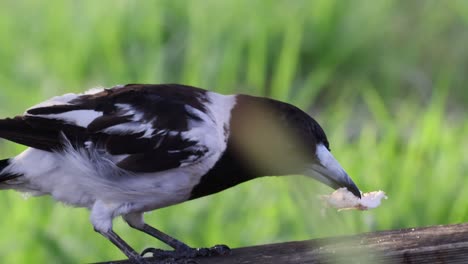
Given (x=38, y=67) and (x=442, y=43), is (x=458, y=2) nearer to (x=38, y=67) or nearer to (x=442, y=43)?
(x=442, y=43)

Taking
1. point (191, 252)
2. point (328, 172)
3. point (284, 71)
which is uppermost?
point (328, 172)

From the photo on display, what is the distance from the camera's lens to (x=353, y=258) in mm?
2770

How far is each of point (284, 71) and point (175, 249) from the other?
80.4 inches

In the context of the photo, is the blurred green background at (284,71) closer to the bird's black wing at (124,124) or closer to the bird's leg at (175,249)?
the bird's leg at (175,249)

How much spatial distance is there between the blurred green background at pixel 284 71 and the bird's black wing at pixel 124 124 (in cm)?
79

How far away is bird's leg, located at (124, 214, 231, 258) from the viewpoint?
3.40m

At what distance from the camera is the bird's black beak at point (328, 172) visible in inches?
139

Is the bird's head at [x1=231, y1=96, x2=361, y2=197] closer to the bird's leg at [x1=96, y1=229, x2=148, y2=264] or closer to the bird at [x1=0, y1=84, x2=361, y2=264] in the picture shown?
the bird at [x1=0, y1=84, x2=361, y2=264]

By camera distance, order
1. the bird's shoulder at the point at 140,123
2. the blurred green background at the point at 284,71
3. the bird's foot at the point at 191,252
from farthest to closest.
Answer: the blurred green background at the point at 284,71 < the bird's shoulder at the point at 140,123 < the bird's foot at the point at 191,252

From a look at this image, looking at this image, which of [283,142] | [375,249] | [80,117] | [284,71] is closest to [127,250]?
[80,117]

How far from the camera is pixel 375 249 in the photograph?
299 centimetres

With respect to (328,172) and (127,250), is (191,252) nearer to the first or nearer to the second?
(127,250)

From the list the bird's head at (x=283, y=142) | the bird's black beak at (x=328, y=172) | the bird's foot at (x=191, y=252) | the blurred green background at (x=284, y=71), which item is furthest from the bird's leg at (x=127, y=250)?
the blurred green background at (x=284, y=71)

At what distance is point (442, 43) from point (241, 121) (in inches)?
120
